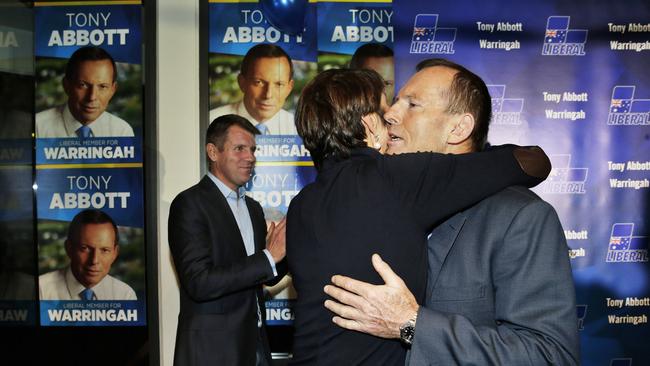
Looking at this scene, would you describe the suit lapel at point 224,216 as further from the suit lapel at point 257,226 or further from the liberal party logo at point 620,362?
the liberal party logo at point 620,362

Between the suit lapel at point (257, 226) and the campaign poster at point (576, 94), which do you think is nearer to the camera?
the suit lapel at point (257, 226)

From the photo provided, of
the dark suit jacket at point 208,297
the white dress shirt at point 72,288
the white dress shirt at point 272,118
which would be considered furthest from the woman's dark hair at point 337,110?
the white dress shirt at point 72,288

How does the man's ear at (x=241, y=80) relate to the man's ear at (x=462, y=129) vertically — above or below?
above

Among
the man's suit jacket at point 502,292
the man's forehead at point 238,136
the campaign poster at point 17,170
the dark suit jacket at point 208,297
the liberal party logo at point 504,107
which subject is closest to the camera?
the man's suit jacket at point 502,292

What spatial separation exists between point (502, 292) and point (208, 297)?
156cm

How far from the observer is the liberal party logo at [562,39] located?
3809 mm

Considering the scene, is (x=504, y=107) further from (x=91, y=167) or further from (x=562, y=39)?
(x=91, y=167)

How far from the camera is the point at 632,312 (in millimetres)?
3725

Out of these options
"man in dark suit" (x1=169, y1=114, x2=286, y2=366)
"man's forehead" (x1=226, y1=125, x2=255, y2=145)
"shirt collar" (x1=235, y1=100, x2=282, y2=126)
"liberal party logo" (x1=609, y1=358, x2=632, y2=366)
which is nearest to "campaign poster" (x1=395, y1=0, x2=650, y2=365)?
"liberal party logo" (x1=609, y1=358, x2=632, y2=366)

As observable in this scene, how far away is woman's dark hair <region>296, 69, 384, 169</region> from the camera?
1490mm

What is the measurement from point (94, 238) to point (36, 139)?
2.64 feet

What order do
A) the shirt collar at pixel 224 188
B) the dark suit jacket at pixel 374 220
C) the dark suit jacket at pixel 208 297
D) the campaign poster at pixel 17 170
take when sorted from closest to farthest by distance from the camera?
the dark suit jacket at pixel 374 220
the dark suit jacket at pixel 208 297
the shirt collar at pixel 224 188
the campaign poster at pixel 17 170

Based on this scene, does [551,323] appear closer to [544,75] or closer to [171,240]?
[171,240]

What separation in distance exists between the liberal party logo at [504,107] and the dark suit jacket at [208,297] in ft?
6.98
